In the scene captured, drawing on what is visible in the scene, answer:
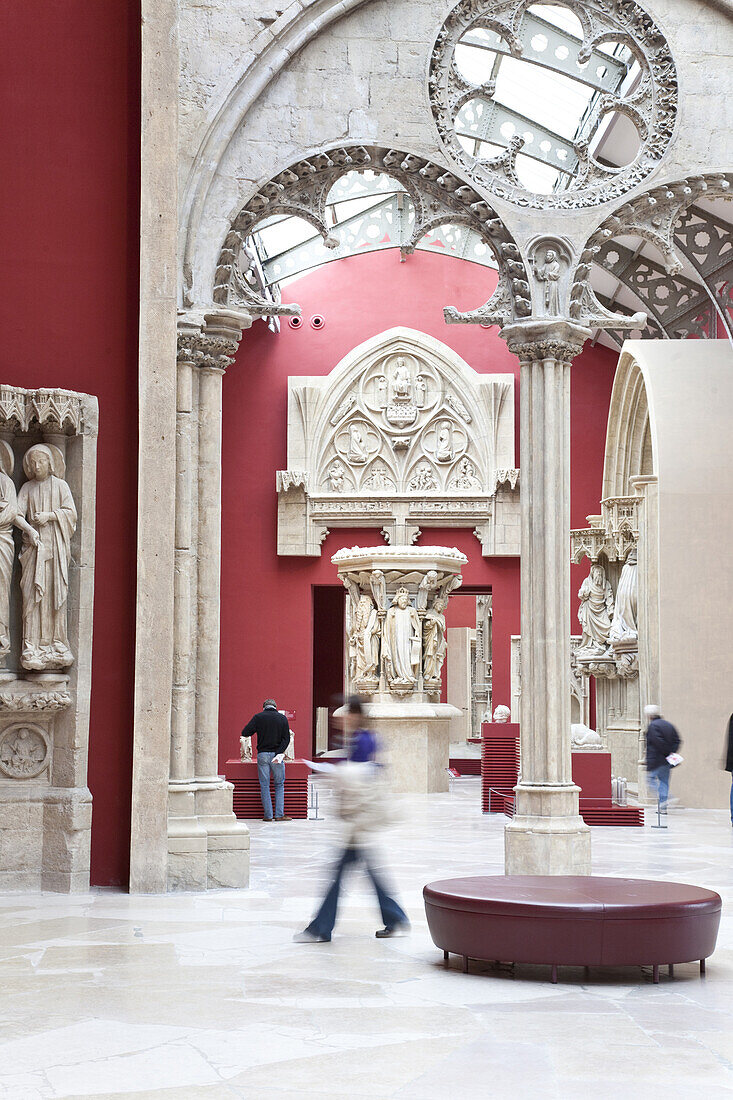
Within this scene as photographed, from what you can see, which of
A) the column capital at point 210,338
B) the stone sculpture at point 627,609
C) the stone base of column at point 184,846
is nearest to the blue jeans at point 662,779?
the stone sculpture at point 627,609

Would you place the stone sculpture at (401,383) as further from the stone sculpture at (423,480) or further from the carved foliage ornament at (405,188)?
the carved foliage ornament at (405,188)

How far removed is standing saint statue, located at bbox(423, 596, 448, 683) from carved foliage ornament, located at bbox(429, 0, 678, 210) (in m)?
8.18

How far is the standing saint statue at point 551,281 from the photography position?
30.9 feet

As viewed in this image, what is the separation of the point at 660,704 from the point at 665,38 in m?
8.44

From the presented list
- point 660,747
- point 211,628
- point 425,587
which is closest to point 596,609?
point 425,587

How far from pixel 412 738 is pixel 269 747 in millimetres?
3013

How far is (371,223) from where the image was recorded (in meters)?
22.7

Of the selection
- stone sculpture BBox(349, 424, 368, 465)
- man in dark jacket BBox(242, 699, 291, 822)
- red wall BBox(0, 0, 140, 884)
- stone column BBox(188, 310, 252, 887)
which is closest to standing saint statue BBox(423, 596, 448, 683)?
man in dark jacket BBox(242, 699, 291, 822)

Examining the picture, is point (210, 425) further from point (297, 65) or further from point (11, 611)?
point (297, 65)

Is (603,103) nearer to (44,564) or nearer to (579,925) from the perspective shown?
(44,564)

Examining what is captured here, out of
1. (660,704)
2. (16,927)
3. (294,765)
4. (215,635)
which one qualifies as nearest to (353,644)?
(294,765)

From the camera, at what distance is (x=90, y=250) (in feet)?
A: 28.4

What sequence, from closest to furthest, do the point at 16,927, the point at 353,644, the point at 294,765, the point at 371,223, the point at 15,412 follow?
the point at 16,927, the point at 15,412, the point at 294,765, the point at 353,644, the point at 371,223

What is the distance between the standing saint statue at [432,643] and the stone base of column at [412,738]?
428 millimetres
